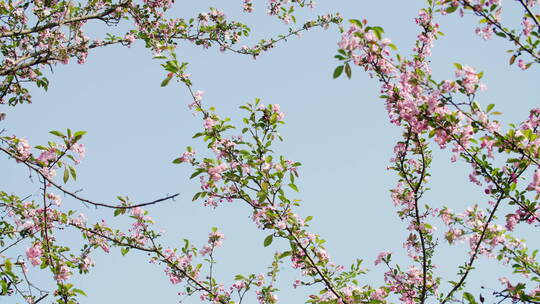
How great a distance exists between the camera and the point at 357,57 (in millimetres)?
3328

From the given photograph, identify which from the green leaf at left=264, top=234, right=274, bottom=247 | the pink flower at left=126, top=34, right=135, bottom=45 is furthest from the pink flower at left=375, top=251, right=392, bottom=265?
the pink flower at left=126, top=34, right=135, bottom=45

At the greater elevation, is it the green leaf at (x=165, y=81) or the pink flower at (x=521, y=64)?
the green leaf at (x=165, y=81)

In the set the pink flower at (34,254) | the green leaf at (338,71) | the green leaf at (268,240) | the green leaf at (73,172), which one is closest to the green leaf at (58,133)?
the green leaf at (73,172)

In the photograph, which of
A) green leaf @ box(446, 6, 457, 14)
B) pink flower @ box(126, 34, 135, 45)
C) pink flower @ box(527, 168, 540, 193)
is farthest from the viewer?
pink flower @ box(126, 34, 135, 45)

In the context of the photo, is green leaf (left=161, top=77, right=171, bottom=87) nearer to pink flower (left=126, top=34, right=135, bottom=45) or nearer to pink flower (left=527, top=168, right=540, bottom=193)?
pink flower (left=126, top=34, right=135, bottom=45)

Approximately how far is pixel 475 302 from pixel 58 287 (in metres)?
3.76

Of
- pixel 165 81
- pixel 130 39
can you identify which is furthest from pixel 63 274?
pixel 130 39

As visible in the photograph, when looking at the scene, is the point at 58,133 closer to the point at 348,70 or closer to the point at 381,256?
the point at 348,70

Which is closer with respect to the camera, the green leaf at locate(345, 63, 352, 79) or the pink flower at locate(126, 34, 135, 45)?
the green leaf at locate(345, 63, 352, 79)

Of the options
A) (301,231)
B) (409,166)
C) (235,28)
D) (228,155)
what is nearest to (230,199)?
(228,155)

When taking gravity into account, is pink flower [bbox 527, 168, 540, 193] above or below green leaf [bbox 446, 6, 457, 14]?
below

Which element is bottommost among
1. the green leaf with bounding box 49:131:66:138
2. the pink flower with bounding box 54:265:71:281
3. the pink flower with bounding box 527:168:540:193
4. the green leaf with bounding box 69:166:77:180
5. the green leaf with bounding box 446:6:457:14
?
the pink flower with bounding box 54:265:71:281

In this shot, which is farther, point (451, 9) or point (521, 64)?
point (521, 64)

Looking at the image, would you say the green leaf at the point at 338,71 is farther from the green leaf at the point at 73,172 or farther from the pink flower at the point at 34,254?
the pink flower at the point at 34,254
